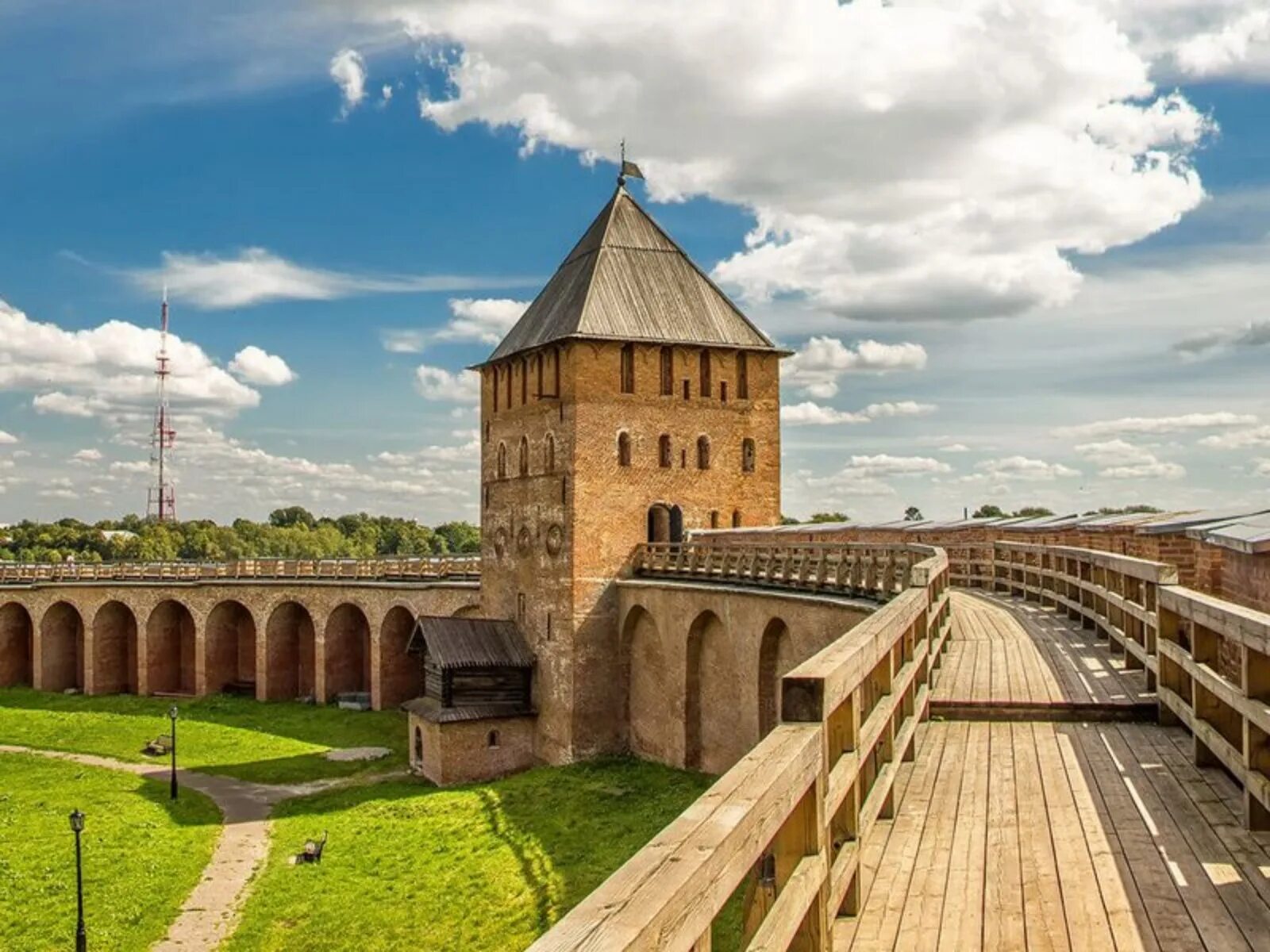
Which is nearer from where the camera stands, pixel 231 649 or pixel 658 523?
pixel 658 523

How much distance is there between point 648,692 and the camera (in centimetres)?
2578

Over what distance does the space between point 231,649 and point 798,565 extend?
29.1m

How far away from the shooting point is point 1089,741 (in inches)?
287

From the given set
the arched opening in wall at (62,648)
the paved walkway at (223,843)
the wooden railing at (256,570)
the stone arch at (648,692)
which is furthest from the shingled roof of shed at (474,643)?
the arched opening in wall at (62,648)

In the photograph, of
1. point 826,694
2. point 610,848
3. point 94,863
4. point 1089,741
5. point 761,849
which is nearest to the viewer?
point 761,849

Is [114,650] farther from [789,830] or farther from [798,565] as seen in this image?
[789,830]

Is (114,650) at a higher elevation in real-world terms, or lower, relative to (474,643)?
lower

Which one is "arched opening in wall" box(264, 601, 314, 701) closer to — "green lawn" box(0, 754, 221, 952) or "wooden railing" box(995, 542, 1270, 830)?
"green lawn" box(0, 754, 221, 952)

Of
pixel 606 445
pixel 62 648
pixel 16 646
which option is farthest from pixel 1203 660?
pixel 16 646

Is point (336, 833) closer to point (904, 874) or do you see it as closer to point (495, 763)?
point (495, 763)

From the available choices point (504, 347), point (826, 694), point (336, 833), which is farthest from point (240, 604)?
point (826, 694)

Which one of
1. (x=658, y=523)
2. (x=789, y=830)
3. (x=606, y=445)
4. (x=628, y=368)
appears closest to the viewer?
(x=789, y=830)

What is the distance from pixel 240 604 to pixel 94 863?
70.9 ft

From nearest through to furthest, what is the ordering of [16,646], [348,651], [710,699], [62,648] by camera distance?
[710,699]
[348,651]
[62,648]
[16,646]
